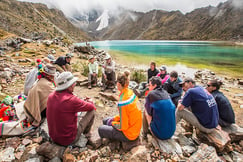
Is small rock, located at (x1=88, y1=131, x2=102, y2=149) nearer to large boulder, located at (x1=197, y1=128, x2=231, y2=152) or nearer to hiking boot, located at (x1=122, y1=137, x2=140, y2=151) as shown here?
hiking boot, located at (x1=122, y1=137, x2=140, y2=151)

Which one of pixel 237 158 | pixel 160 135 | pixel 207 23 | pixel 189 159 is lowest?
pixel 237 158

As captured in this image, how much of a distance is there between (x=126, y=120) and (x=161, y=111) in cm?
75

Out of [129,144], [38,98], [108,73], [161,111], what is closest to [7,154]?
[38,98]

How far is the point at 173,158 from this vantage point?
8.36 ft

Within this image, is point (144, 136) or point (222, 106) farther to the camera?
point (144, 136)

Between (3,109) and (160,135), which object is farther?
(3,109)

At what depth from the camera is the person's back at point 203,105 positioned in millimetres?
2832

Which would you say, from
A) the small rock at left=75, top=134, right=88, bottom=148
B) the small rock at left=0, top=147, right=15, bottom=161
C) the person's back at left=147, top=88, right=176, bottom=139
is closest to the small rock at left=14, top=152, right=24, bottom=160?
the small rock at left=0, top=147, right=15, bottom=161

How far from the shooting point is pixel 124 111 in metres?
2.42

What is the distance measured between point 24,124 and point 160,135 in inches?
131

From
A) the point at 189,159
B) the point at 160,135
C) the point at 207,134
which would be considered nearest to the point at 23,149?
the point at 160,135

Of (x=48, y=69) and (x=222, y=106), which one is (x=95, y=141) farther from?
(x=222, y=106)

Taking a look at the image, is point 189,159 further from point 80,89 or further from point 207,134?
point 80,89

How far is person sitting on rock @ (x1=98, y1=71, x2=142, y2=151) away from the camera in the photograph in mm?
2425
